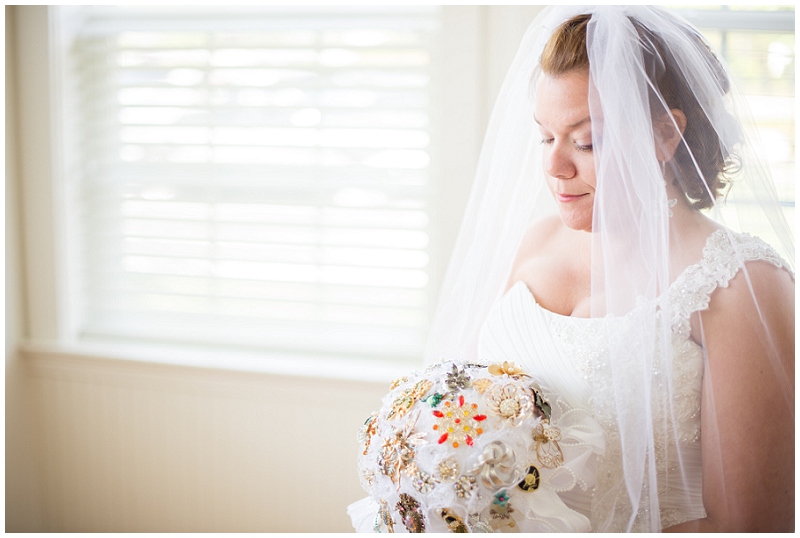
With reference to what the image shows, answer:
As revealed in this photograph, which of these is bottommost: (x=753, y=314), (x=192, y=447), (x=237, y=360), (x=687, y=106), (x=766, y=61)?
(x=192, y=447)

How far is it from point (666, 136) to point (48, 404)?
237 cm

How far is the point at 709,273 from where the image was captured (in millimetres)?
1049

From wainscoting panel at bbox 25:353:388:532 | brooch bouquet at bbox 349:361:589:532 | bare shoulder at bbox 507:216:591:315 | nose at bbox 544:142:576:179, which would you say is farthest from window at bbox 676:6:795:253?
wainscoting panel at bbox 25:353:388:532

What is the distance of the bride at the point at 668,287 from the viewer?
103 cm

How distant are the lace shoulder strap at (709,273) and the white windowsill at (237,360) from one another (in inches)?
46.2

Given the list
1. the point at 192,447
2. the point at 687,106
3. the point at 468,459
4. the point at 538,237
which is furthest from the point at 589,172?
the point at 192,447

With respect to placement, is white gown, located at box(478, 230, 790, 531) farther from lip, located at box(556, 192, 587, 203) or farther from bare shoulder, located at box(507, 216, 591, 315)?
lip, located at box(556, 192, 587, 203)

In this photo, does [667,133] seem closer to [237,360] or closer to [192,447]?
[237,360]

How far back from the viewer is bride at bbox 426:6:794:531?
1.03m

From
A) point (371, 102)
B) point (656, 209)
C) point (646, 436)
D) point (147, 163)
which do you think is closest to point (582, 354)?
point (646, 436)

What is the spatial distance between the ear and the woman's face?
11 cm

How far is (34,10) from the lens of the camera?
7.28 feet

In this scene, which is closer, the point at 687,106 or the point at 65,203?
the point at 687,106

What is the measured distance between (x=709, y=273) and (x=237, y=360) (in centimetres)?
165
